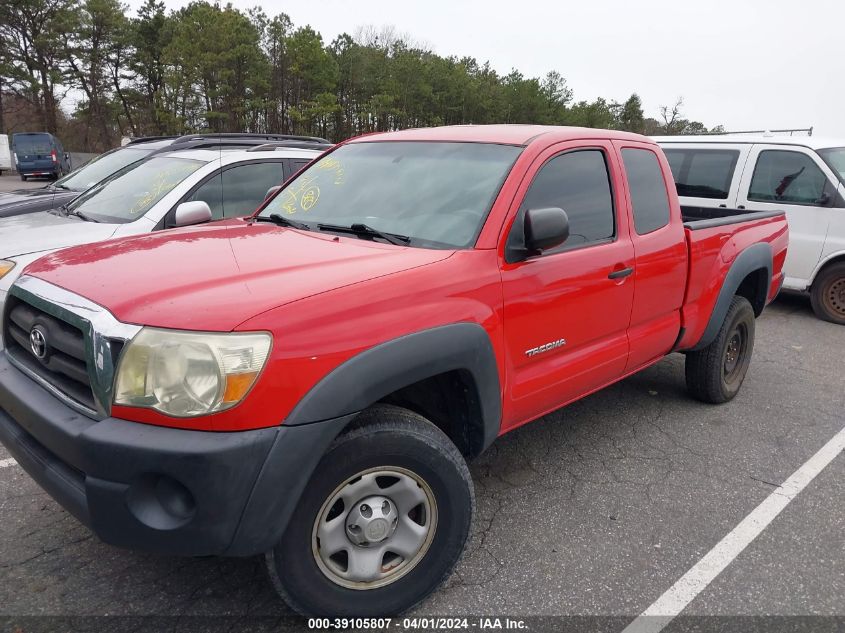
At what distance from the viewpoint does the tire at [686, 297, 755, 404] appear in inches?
168

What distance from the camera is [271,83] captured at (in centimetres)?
4162

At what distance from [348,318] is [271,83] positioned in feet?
143

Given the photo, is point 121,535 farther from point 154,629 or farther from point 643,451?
point 643,451

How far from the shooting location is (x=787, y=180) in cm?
706

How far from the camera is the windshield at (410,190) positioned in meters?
2.73

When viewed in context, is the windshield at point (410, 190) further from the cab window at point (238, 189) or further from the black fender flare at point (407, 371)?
the cab window at point (238, 189)

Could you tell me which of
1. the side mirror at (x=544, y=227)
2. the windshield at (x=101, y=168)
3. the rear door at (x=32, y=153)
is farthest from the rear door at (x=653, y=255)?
the rear door at (x=32, y=153)

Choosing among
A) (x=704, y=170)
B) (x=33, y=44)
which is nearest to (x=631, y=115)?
(x=33, y=44)

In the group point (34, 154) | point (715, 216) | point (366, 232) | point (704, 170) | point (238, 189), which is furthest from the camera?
point (34, 154)

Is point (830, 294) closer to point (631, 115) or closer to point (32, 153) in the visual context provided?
point (32, 153)

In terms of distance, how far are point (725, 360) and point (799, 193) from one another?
12.1ft

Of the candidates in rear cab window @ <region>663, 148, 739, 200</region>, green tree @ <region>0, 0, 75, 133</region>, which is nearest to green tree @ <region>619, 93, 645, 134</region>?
green tree @ <region>0, 0, 75, 133</region>

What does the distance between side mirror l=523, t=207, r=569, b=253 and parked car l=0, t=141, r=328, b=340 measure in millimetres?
2491

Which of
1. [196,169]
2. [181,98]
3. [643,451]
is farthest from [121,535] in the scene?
[181,98]
